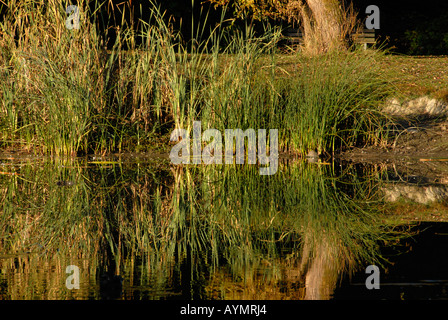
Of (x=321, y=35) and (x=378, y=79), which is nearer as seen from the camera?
(x=378, y=79)

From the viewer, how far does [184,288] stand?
361cm

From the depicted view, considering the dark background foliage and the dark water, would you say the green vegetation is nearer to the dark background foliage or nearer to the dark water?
the dark water

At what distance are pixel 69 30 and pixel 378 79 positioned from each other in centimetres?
403

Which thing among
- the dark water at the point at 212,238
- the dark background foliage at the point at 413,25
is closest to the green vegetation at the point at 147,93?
the dark water at the point at 212,238

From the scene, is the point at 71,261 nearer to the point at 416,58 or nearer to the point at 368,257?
the point at 368,257

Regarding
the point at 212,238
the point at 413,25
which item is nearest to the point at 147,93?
the point at 212,238

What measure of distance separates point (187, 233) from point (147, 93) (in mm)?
5243

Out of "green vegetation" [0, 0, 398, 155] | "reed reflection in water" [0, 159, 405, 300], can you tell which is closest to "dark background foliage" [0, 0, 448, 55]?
"green vegetation" [0, 0, 398, 155]

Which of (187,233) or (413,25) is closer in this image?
(187,233)

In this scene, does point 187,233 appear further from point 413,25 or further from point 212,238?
point 413,25

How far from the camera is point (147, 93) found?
32.8 ft

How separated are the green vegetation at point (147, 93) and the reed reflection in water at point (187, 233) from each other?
1.41 metres

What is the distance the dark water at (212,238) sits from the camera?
365cm

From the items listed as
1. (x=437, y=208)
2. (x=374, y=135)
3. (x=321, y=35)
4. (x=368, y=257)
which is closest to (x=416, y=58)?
(x=321, y=35)
